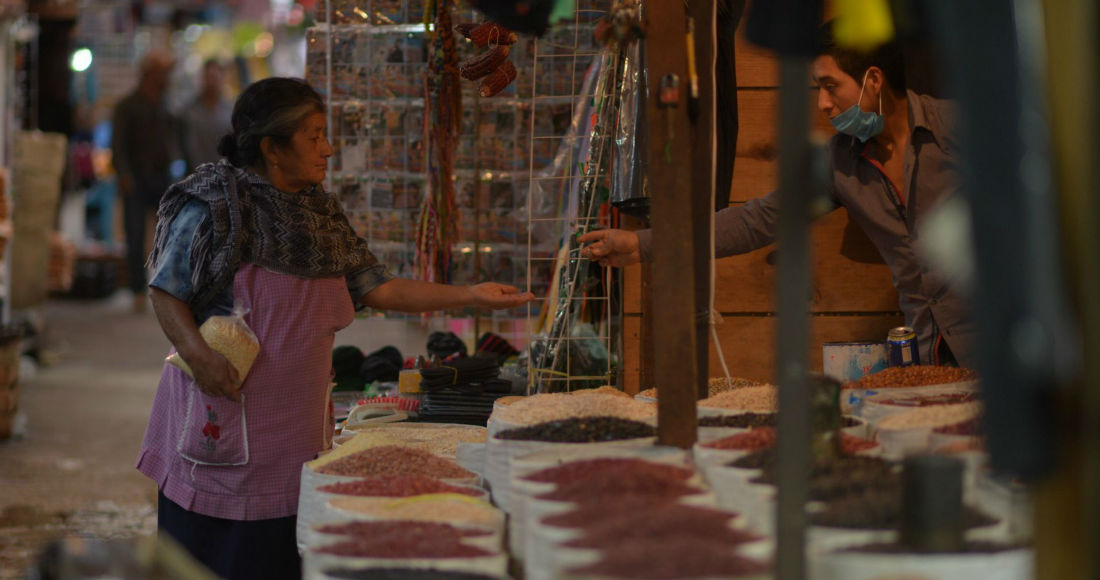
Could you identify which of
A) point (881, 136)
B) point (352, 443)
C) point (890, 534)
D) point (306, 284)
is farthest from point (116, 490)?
point (890, 534)

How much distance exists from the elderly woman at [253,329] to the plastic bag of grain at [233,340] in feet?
0.07

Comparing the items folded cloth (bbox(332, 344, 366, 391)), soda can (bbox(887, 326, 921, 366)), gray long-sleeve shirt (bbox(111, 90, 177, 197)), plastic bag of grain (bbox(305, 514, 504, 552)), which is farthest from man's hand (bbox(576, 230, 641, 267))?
→ gray long-sleeve shirt (bbox(111, 90, 177, 197))

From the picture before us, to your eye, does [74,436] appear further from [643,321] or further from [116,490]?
[643,321]

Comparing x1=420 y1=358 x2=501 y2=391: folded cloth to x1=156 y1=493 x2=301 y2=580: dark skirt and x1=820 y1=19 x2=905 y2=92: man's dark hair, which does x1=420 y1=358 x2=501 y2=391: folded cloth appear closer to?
x1=156 y1=493 x2=301 y2=580: dark skirt

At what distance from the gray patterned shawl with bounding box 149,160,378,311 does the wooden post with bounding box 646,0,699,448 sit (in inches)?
50.6

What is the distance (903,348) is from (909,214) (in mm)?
366

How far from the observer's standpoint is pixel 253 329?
3.07 meters

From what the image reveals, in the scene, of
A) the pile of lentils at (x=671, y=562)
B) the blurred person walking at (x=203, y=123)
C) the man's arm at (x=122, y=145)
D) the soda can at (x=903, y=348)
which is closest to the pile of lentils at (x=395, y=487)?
the pile of lentils at (x=671, y=562)

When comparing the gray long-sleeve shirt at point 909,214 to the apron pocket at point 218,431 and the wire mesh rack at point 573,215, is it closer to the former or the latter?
the wire mesh rack at point 573,215

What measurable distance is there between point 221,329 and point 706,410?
127cm

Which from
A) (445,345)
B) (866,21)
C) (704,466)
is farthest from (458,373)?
(866,21)

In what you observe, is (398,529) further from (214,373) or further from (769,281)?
(769,281)

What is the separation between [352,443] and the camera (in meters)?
2.60

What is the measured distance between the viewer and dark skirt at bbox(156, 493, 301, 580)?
120 inches
